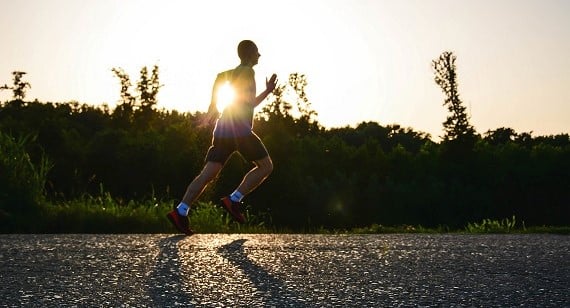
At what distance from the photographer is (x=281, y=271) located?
550 cm

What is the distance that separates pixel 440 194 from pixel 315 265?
39.6m

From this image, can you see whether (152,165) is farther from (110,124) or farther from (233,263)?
(233,263)

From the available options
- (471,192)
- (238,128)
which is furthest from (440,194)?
(238,128)

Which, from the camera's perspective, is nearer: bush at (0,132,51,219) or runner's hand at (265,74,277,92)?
runner's hand at (265,74,277,92)

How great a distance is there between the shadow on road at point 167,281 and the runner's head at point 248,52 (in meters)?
2.21

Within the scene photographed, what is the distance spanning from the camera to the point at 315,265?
19.0 ft

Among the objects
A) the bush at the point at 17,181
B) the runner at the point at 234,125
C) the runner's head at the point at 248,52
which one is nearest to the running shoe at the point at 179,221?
the runner at the point at 234,125

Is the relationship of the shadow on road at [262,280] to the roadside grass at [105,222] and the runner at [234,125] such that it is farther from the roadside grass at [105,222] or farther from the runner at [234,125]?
Result: the roadside grass at [105,222]

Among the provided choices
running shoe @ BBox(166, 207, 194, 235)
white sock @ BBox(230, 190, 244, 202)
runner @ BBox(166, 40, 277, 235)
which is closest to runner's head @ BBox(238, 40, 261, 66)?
runner @ BBox(166, 40, 277, 235)

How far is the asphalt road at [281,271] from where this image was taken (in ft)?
14.9

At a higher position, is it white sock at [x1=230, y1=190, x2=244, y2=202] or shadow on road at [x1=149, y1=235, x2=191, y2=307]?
white sock at [x1=230, y1=190, x2=244, y2=202]

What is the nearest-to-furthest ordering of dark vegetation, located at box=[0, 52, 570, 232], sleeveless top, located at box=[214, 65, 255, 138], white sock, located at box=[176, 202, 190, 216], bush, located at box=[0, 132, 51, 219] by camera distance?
sleeveless top, located at box=[214, 65, 255, 138]
white sock, located at box=[176, 202, 190, 216]
bush, located at box=[0, 132, 51, 219]
dark vegetation, located at box=[0, 52, 570, 232]

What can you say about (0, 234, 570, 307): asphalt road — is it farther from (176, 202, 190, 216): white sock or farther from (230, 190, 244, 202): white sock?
(230, 190, 244, 202): white sock

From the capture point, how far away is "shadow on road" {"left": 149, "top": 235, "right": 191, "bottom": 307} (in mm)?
4434
